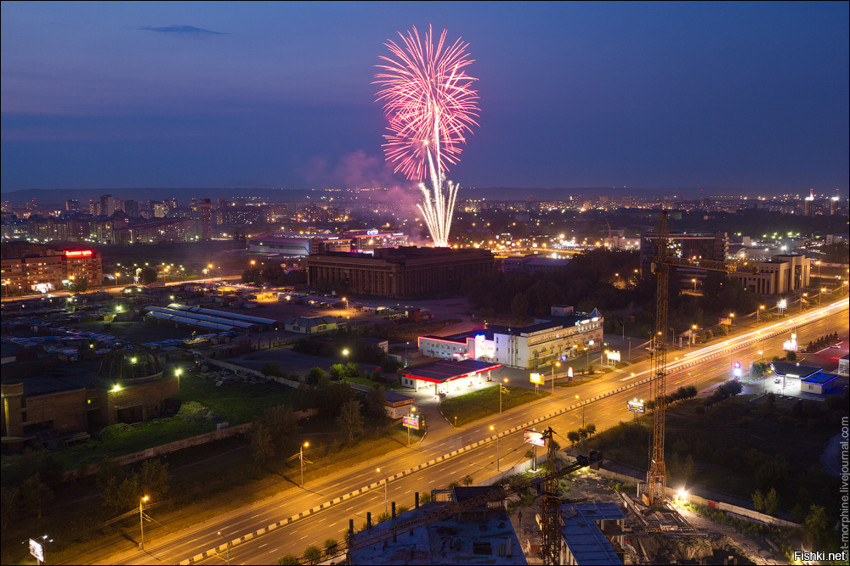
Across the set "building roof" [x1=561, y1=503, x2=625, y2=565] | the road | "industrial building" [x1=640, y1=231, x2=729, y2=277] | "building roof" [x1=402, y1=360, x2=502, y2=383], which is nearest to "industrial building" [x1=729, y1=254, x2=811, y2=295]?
"industrial building" [x1=640, y1=231, x2=729, y2=277]

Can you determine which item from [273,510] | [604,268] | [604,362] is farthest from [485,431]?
[604,268]

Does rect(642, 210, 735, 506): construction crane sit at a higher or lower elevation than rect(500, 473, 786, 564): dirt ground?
higher

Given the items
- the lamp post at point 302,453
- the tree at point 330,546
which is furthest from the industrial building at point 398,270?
the tree at point 330,546

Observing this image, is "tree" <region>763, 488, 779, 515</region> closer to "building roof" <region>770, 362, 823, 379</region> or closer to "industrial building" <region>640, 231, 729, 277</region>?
"building roof" <region>770, 362, 823, 379</region>

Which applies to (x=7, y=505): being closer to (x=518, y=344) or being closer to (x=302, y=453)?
(x=302, y=453)

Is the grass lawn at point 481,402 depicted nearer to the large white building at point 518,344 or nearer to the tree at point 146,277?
the large white building at point 518,344
